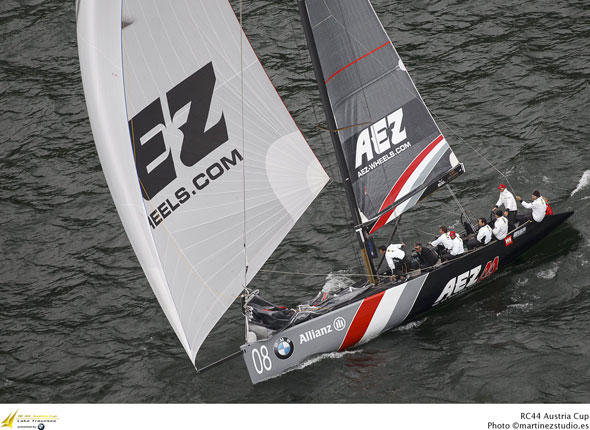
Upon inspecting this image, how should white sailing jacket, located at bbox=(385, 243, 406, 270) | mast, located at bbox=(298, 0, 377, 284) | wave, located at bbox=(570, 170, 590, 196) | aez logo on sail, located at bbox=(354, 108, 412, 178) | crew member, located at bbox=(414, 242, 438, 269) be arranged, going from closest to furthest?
mast, located at bbox=(298, 0, 377, 284)
aez logo on sail, located at bbox=(354, 108, 412, 178)
white sailing jacket, located at bbox=(385, 243, 406, 270)
crew member, located at bbox=(414, 242, 438, 269)
wave, located at bbox=(570, 170, 590, 196)

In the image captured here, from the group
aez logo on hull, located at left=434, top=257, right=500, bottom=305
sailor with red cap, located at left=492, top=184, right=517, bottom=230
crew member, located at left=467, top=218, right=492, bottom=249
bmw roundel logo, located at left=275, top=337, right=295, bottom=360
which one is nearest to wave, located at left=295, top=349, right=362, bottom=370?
bmw roundel logo, located at left=275, top=337, right=295, bottom=360

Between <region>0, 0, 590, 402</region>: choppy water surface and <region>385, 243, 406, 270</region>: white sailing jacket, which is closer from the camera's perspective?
<region>0, 0, 590, 402</region>: choppy water surface

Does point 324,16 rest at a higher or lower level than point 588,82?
higher

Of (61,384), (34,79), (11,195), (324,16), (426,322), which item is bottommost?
(426,322)

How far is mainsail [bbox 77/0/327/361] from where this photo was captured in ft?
51.8

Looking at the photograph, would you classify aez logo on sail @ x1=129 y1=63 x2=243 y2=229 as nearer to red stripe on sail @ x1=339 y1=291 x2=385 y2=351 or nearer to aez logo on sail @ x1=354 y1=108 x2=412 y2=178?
aez logo on sail @ x1=354 y1=108 x2=412 y2=178

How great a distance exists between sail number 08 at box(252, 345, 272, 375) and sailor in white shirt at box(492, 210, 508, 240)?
644 cm

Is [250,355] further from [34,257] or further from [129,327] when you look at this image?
[34,257]

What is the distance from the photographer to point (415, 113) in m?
19.4

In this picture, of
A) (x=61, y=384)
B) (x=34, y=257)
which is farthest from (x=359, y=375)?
(x=34, y=257)

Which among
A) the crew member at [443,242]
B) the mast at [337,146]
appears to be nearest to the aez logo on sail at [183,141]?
the mast at [337,146]

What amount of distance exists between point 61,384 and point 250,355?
5.15 m

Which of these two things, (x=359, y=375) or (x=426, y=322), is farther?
(x=426, y=322)

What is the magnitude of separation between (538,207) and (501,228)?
1234 millimetres
